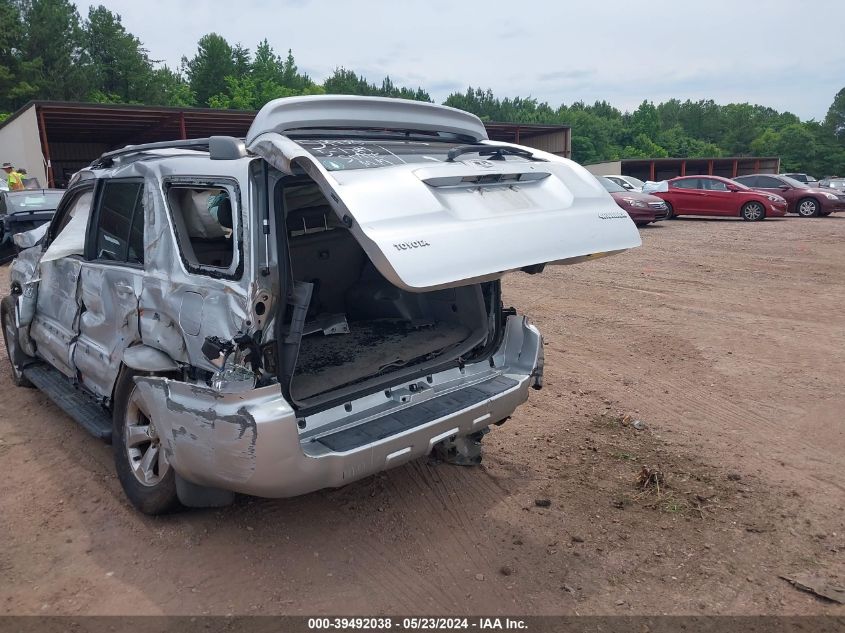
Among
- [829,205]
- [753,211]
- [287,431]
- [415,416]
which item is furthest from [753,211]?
[287,431]

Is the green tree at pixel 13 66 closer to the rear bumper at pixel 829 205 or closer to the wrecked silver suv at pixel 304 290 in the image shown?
the rear bumper at pixel 829 205

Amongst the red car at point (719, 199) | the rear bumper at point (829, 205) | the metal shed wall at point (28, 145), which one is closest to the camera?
the red car at point (719, 199)

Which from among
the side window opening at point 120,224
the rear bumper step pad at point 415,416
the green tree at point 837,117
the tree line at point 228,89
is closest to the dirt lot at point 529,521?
the rear bumper step pad at point 415,416

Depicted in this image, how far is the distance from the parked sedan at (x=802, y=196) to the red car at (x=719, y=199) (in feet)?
5.99

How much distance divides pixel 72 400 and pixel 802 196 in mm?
22414

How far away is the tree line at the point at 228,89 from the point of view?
48.9 meters

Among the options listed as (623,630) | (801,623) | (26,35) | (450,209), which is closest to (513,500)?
(623,630)

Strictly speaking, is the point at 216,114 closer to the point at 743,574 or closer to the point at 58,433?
the point at 58,433

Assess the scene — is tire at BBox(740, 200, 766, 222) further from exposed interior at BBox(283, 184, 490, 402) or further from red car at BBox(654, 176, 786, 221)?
exposed interior at BBox(283, 184, 490, 402)

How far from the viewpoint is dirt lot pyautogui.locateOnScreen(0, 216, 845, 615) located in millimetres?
3104

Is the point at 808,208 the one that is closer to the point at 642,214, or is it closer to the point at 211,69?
the point at 642,214

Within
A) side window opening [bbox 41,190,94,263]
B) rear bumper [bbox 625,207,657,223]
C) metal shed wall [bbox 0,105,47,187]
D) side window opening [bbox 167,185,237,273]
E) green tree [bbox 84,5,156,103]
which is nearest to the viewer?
side window opening [bbox 167,185,237,273]

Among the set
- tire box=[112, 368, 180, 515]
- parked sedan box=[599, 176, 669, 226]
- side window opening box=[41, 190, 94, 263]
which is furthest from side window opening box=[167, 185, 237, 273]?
parked sedan box=[599, 176, 669, 226]

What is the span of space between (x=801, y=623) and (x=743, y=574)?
0.36 metres
